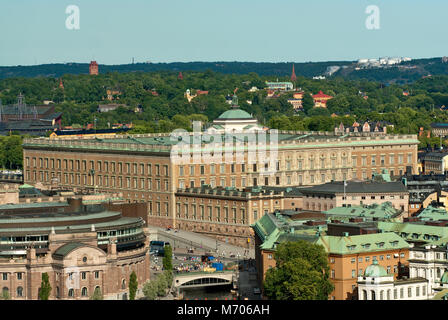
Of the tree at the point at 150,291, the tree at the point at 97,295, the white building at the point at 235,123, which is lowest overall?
the tree at the point at 150,291

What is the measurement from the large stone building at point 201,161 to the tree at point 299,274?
45.0 metres

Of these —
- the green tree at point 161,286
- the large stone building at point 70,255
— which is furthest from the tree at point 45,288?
the green tree at point 161,286

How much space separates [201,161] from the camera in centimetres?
15712

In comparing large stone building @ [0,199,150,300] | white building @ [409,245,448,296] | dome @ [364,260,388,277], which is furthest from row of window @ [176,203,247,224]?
dome @ [364,260,388,277]

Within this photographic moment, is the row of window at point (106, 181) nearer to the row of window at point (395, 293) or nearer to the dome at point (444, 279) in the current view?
the dome at point (444, 279)

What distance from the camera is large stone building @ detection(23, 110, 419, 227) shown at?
156875mm

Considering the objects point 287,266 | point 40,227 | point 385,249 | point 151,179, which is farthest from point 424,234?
point 151,179

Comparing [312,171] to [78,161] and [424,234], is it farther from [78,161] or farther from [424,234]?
[424,234]

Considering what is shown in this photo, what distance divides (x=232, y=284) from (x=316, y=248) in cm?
1760

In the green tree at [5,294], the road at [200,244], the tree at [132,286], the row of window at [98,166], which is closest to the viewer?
the green tree at [5,294]

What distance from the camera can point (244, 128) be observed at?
607ft

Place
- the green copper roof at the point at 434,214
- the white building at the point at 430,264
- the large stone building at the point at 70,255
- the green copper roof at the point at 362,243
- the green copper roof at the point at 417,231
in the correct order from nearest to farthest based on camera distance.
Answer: the white building at the point at 430,264
the green copper roof at the point at 362,243
the large stone building at the point at 70,255
the green copper roof at the point at 417,231
the green copper roof at the point at 434,214

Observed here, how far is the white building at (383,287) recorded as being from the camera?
322 feet

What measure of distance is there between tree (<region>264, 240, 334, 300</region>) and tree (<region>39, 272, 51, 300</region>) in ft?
49.0
